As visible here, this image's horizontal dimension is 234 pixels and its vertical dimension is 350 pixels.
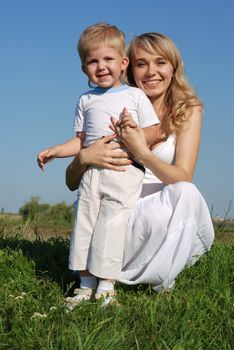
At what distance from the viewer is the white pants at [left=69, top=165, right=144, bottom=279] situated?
3947mm

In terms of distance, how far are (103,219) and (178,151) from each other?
2.82ft

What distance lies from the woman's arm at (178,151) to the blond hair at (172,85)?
0.21 feet

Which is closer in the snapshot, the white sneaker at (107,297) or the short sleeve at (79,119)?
the white sneaker at (107,297)

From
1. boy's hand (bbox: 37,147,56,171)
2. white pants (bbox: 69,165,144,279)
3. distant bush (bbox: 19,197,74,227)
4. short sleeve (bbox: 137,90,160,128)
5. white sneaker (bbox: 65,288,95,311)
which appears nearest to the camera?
white sneaker (bbox: 65,288,95,311)

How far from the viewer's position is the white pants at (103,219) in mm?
3947

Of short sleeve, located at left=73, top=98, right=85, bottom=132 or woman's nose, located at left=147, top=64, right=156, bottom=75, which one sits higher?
woman's nose, located at left=147, top=64, right=156, bottom=75

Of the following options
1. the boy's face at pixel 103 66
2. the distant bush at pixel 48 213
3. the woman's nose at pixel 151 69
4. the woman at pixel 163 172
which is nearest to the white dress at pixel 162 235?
the woman at pixel 163 172

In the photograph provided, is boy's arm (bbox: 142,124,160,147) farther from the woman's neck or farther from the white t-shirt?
the woman's neck

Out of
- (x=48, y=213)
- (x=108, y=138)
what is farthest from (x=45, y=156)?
(x=48, y=213)

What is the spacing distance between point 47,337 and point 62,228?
5670 mm

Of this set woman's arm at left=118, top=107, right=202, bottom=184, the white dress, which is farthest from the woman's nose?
the white dress

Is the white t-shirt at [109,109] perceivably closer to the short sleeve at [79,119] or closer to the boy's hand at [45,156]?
the short sleeve at [79,119]

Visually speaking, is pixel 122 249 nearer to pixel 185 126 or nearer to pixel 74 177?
pixel 74 177

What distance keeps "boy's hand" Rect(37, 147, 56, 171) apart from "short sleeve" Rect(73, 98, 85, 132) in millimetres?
206
